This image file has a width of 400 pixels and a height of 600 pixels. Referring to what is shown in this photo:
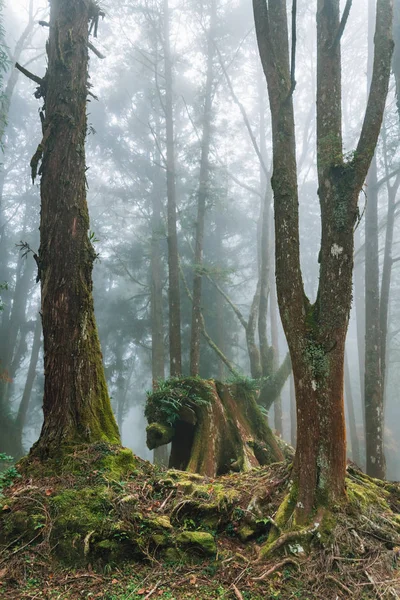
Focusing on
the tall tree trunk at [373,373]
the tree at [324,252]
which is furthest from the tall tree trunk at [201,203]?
the tree at [324,252]

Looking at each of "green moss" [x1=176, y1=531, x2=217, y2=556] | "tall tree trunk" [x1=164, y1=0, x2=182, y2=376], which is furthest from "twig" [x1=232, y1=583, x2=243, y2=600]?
"tall tree trunk" [x1=164, y1=0, x2=182, y2=376]

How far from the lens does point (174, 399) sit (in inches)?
265

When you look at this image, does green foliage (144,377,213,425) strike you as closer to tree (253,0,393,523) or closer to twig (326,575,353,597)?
tree (253,0,393,523)

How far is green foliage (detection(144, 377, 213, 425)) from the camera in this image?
6688mm

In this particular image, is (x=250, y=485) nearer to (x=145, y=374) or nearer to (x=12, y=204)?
(x=145, y=374)

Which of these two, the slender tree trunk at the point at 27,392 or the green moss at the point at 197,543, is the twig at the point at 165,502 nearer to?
the green moss at the point at 197,543

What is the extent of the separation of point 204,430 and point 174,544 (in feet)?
11.2

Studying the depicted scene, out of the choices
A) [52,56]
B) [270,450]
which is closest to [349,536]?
[270,450]

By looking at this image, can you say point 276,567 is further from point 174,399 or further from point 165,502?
point 174,399

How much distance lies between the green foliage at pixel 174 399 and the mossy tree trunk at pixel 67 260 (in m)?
1.91

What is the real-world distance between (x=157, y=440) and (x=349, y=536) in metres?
3.86

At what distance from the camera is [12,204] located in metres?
26.3

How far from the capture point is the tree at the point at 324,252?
3.37 meters

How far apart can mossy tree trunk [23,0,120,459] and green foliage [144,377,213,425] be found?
6.27ft
